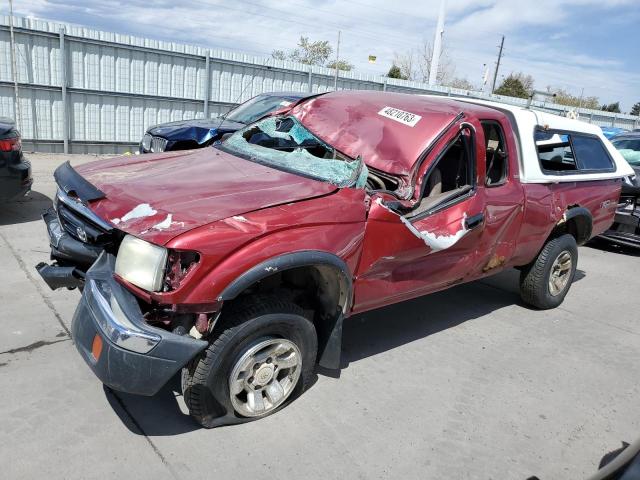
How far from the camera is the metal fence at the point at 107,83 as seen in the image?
11094mm

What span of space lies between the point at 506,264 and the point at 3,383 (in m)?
3.89

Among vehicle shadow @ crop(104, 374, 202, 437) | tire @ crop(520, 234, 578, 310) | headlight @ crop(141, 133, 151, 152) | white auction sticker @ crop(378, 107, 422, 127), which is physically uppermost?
white auction sticker @ crop(378, 107, 422, 127)

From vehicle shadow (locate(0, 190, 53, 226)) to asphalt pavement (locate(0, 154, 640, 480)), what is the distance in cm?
177

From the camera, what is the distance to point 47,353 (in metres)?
3.59

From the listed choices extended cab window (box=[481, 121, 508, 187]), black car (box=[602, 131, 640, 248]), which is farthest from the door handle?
black car (box=[602, 131, 640, 248])

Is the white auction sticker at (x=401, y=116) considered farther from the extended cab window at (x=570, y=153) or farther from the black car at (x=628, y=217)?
the black car at (x=628, y=217)

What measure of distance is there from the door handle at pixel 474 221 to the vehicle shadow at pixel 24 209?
17.6ft

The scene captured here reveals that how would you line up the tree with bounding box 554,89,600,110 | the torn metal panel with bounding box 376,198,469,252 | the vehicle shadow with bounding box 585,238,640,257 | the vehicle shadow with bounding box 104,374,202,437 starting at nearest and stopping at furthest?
1. the vehicle shadow with bounding box 104,374,202,437
2. the torn metal panel with bounding box 376,198,469,252
3. the vehicle shadow with bounding box 585,238,640,257
4. the tree with bounding box 554,89,600,110

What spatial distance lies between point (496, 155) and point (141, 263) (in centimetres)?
304

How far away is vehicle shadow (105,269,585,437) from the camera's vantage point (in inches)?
120

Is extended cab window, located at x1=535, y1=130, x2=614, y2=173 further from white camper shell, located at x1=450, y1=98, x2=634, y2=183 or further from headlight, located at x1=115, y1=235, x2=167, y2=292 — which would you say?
headlight, located at x1=115, y1=235, x2=167, y2=292

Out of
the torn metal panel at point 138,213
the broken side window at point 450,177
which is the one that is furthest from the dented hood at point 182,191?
the broken side window at point 450,177

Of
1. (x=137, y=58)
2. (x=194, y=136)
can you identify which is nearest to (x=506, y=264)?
(x=194, y=136)

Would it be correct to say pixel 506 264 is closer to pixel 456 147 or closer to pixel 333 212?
pixel 456 147
